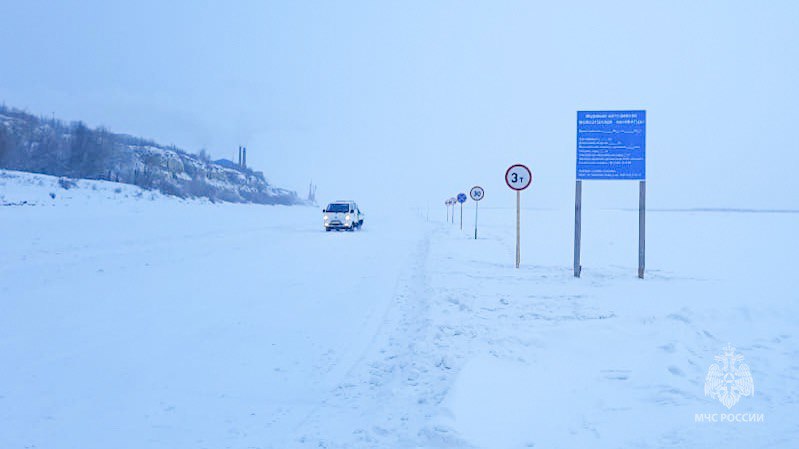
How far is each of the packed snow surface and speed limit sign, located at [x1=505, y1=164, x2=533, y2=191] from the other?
2612mm

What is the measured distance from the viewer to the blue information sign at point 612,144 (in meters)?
13.8

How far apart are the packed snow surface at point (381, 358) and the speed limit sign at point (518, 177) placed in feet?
8.57

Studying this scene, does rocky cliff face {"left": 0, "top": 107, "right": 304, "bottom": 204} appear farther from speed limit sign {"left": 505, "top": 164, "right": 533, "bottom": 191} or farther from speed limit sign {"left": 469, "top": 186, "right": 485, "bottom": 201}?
speed limit sign {"left": 505, "top": 164, "right": 533, "bottom": 191}

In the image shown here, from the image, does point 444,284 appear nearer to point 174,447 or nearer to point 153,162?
point 174,447

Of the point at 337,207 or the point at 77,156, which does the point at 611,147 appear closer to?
the point at 337,207

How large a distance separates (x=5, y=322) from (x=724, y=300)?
11392mm

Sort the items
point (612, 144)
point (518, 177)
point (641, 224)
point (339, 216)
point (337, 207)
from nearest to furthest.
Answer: point (612, 144) → point (641, 224) → point (518, 177) → point (339, 216) → point (337, 207)

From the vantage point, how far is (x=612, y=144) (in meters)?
13.8

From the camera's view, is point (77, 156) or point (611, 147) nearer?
point (611, 147)

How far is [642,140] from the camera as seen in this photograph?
45.1 ft

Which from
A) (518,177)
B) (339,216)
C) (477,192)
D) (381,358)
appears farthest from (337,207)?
(381,358)

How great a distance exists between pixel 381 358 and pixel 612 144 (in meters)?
A: 9.60

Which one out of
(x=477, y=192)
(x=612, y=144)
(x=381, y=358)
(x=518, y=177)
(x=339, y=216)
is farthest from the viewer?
(x=339, y=216)

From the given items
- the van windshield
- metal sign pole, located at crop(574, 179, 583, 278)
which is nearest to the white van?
the van windshield
